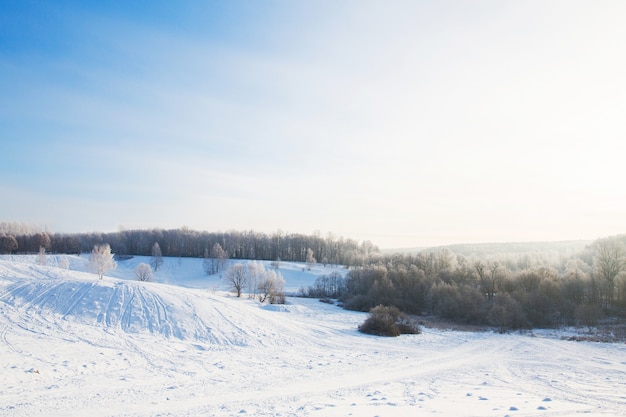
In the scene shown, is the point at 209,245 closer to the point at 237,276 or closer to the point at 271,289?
the point at 237,276

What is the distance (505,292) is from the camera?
53938 mm

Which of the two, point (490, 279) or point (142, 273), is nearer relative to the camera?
point (490, 279)

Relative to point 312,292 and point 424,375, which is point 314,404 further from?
point 312,292

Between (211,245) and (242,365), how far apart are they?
120m

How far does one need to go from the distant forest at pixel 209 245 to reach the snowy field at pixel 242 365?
98679 mm

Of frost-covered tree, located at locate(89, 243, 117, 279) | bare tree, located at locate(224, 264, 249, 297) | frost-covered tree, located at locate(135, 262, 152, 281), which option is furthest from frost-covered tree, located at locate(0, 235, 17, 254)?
bare tree, located at locate(224, 264, 249, 297)

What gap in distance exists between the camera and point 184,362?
1877cm

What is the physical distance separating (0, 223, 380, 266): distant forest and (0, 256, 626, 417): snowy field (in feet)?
324

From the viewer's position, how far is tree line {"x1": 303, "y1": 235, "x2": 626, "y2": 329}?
157ft

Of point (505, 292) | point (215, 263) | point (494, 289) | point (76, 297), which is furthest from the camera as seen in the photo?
point (215, 263)

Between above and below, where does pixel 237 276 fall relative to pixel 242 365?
below

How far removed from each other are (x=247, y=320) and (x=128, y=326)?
7839mm

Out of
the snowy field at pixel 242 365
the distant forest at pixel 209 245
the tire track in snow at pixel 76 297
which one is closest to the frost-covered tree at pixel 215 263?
the distant forest at pixel 209 245

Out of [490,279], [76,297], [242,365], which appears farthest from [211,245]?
[242,365]
